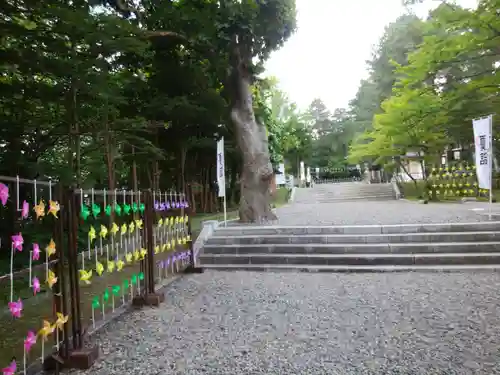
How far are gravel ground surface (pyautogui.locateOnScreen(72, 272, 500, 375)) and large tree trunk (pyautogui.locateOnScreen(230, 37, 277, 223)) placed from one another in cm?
431

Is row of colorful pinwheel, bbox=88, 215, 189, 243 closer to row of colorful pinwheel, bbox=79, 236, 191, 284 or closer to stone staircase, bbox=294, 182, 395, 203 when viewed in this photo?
row of colorful pinwheel, bbox=79, 236, 191, 284

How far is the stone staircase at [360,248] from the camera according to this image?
6305 millimetres

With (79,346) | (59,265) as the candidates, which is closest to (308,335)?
(79,346)

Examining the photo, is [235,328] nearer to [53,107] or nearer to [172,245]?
[172,245]

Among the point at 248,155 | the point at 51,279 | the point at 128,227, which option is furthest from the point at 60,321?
the point at 248,155

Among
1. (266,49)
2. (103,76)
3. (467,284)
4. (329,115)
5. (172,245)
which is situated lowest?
(467,284)

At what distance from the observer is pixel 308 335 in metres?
3.49

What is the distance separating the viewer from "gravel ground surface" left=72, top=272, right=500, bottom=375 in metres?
2.87

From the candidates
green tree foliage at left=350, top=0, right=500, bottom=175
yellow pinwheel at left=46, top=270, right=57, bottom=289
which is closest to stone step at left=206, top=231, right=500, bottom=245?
yellow pinwheel at left=46, top=270, right=57, bottom=289

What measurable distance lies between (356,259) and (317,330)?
319 cm

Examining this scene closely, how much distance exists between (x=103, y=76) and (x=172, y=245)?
3.21m

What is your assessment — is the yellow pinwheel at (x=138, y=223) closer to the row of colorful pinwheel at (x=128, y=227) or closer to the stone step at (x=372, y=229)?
the row of colorful pinwheel at (x=128, y=227)

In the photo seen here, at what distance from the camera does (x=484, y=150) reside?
327 inches

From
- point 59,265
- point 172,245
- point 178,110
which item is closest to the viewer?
point 59,265
